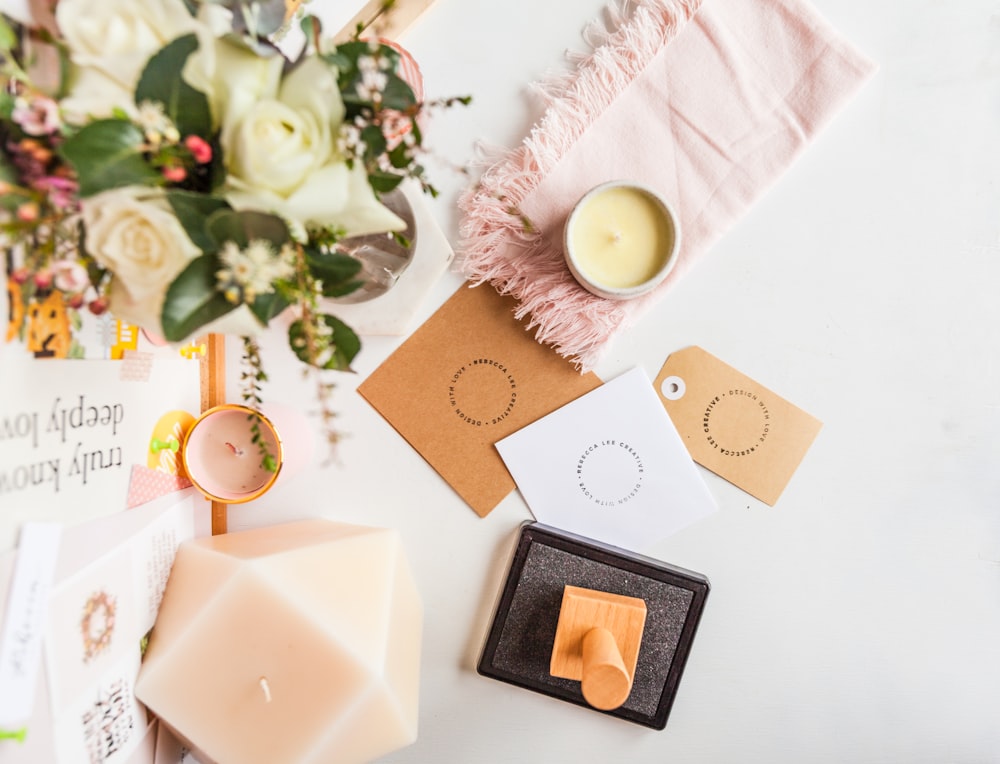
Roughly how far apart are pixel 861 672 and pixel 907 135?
629 millimetres

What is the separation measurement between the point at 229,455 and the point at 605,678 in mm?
443

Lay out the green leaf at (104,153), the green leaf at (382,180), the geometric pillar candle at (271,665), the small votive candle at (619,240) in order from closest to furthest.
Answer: the green leaf at (104,153), the green leaf at (382,180), the geometric pillar candle at (271,665), the small votive candle at (619,240)

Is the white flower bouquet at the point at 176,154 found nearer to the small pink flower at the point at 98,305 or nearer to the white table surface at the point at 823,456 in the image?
the small pink flower at the point at 98,305

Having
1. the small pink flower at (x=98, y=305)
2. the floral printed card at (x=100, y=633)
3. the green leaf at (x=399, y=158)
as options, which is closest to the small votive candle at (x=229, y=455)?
the floral printed card at (x=100, y=633)

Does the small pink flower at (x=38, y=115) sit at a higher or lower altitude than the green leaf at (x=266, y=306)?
higher

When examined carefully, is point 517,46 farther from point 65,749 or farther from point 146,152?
point 65,749

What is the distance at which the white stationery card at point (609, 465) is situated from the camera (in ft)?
2.68

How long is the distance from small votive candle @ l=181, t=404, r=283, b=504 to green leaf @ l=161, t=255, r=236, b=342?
302 millimetres

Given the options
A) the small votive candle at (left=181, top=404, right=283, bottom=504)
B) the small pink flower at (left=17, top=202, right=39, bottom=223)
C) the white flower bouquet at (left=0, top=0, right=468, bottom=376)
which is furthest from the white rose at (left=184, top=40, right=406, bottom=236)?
the small votive candle at (left=181, top=404, right=283, bottom=504)

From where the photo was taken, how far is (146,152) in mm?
431

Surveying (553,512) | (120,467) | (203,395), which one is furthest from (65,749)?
(553,512)

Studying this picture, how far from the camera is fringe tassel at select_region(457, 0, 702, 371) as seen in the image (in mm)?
776

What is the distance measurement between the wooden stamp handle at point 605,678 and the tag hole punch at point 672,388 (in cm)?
28

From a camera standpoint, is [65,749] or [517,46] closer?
[65,749]
